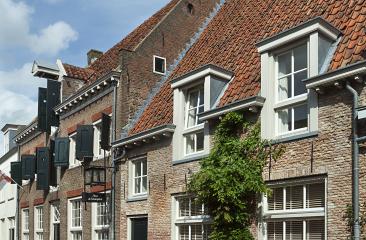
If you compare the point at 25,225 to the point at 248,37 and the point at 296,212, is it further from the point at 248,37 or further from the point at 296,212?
the point at 296,212

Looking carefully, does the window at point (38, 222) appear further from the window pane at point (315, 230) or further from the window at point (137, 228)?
the window pane at point (315, 230)

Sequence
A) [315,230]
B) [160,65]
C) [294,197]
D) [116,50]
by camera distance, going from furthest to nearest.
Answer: [116,50] < [160,65] < [294,197] < [315,230]

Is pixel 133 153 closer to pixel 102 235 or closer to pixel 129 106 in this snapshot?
pixel 129 106

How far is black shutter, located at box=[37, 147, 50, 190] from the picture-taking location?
24688mm

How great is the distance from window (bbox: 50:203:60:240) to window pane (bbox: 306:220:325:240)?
1514 centimetres

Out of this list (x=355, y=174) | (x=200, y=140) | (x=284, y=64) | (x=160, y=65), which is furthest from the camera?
(x=160, y=65)

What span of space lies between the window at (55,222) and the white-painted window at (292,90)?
14.6 meters

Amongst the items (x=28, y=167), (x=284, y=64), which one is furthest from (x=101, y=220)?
(x=284, y=64)

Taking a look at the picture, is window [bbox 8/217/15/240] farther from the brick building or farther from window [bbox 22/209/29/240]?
the brick building

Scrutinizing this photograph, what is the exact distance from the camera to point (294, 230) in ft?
38.1

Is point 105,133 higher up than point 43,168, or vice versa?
point 105,133

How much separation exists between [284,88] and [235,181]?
2.35m

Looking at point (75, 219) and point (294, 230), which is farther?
point (75, 219)

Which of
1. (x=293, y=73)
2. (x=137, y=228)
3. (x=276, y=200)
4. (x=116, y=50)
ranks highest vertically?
(x=116, y=50)
